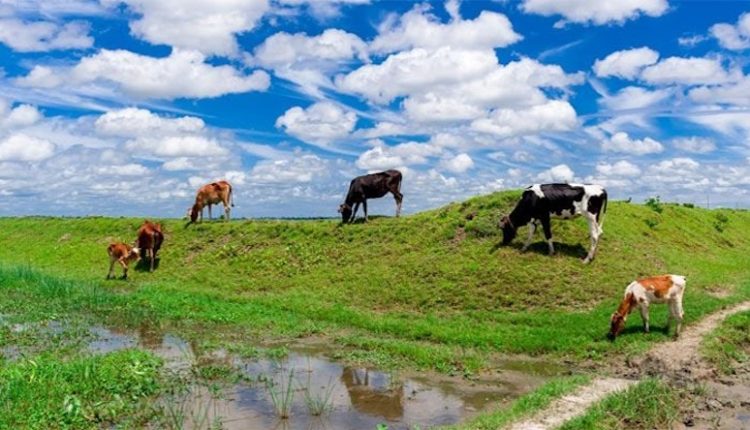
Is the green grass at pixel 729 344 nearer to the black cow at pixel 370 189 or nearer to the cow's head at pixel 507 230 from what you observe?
the cow's head at pixel 507 230

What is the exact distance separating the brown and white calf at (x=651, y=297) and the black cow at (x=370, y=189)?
12981mm

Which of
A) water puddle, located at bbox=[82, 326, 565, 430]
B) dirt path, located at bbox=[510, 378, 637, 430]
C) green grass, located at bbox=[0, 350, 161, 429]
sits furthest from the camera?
water puddle, located at bbox=[82, 326, 565, 430]

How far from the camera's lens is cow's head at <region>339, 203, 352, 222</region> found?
87.1 ft

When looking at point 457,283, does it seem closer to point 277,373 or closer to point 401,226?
point 401,226

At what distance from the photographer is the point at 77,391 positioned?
10.4m

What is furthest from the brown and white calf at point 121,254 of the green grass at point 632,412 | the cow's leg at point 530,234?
the green grass at point 632,412

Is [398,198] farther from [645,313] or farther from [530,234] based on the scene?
[645,313]

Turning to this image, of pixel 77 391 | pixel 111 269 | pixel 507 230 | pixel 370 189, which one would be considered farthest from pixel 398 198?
pixel 77 391

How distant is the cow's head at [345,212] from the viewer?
26556 mm

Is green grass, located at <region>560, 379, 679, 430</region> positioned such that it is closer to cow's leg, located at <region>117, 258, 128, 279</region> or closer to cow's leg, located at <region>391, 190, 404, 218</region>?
cow's leg, located at <region>391, 190, 404, 218</region>

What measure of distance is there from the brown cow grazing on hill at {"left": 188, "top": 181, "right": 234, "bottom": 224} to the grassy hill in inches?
97.8

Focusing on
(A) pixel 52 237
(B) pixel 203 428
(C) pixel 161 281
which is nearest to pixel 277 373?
(B) pixel 203 428

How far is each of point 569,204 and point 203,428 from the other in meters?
14.2

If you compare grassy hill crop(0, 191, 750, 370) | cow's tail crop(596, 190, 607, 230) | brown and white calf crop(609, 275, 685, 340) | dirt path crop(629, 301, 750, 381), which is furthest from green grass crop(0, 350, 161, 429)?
cow's tail crop(596, 190, 607, 230)
